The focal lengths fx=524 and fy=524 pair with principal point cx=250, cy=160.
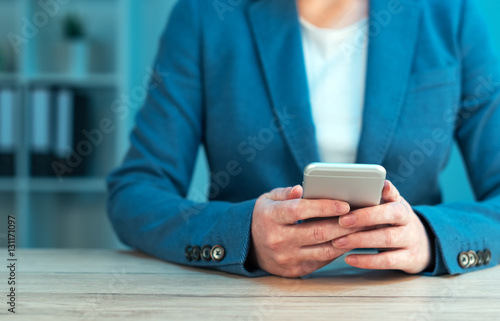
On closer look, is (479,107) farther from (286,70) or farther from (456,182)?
(456,182)

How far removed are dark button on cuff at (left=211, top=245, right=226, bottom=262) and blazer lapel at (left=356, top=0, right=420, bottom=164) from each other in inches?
16.6

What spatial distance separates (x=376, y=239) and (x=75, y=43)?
2.55 metres

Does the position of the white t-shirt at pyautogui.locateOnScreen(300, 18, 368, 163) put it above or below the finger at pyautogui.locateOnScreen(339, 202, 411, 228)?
above

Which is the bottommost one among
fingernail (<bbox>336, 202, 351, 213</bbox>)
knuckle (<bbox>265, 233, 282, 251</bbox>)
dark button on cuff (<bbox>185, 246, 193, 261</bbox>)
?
dark button on cuff (<bbox>185, 246, 193, 261</bbox>)

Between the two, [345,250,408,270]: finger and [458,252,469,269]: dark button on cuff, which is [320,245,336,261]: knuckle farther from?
[458,252,469,269]: dark button on cuff

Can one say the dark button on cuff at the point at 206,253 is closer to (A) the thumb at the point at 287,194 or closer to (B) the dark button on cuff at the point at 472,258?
(A) the thumb at the point at 287,194

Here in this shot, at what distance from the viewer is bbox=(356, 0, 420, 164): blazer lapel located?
1.14m

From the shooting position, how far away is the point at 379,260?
0.80 meters

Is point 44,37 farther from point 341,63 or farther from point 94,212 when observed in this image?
point 341,63

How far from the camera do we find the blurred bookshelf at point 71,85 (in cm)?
286

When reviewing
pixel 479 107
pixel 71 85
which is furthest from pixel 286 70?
pixel 71 85

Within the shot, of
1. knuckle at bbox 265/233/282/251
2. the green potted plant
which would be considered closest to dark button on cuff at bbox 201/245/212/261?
knuckle at bbox 265/233/282/251

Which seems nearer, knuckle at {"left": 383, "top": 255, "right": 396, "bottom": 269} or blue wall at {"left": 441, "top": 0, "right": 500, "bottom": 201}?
knuckle at {"left": 383, "top": 255, "right": 396, "bottom": 269}

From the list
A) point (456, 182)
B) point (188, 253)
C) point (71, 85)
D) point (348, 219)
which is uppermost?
point (71, 85)
